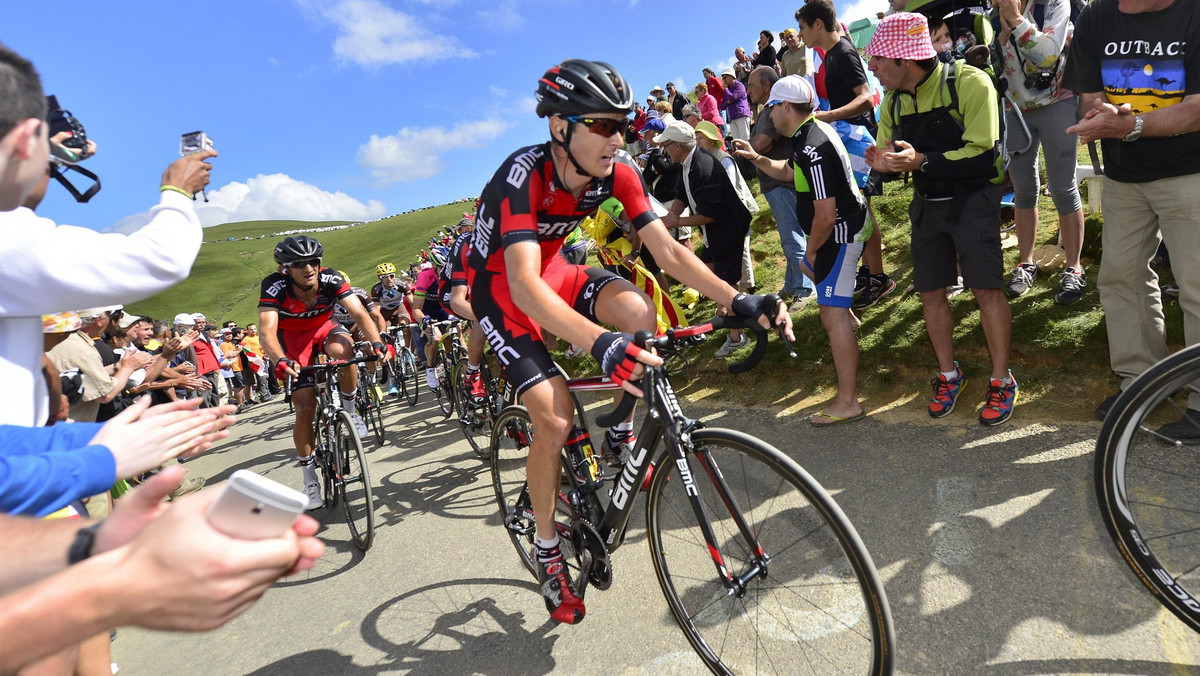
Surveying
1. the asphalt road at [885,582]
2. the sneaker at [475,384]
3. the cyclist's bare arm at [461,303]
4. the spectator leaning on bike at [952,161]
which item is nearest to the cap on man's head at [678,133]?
the spectator leaning on bike at [952,161]

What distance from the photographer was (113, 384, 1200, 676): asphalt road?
92.9 inches

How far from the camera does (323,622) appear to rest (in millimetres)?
3781

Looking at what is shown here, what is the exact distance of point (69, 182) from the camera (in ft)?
6.09

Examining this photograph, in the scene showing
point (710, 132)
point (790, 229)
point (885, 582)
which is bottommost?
point (885, 582)

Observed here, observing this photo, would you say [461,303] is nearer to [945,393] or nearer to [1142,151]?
[945,393]

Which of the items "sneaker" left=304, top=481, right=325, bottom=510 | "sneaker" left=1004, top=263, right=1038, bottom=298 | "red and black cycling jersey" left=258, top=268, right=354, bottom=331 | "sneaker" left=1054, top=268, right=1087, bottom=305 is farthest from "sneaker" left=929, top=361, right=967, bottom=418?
"red and black cycling jersey" left=258, top=268, right=354, bottom=331

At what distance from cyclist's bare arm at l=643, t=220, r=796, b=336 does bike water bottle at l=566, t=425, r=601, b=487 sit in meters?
0.94

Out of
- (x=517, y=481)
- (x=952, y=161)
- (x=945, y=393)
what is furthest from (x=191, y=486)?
(x=952, y=161)

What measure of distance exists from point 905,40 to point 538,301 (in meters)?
3.00

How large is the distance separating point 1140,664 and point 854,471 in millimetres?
1760

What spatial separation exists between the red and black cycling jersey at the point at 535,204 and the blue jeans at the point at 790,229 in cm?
370

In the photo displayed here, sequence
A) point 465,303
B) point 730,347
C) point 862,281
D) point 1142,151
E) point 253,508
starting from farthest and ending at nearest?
1. point 730,347
2. point 465,303
3. point 862,281
4. point 1142,151
5. point 253,508

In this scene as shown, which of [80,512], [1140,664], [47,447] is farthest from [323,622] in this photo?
[1140,664]

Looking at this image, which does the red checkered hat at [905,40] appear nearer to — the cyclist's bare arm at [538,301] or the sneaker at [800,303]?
the cyclist's bare arm at [538,301]
